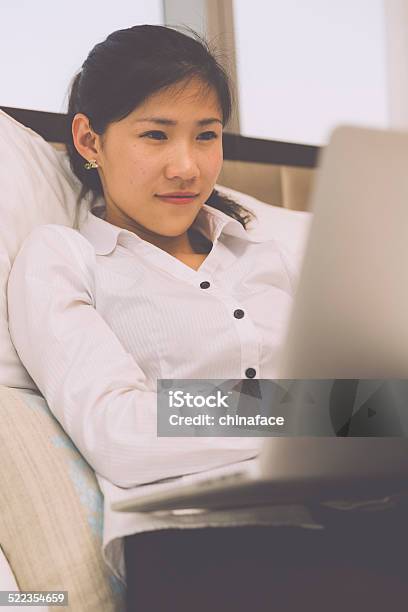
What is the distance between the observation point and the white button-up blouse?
0.63 meters

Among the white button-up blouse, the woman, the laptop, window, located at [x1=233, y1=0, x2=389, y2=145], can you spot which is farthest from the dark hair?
the laptop

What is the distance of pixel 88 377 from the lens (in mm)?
657

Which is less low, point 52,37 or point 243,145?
point 52,37

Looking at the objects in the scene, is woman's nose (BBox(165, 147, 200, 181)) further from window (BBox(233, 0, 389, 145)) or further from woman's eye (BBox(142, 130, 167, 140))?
window (BBox(233, 0, 389, 145))

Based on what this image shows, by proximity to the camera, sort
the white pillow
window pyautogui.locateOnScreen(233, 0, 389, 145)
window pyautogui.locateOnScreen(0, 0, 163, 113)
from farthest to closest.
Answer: window pyautogui.locateOnScreen(233, 0, 389, 145) < window pyautogui.locateOnScreen(0, 0, 163, 113) < the white pillow

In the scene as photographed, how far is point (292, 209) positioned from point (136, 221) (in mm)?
447

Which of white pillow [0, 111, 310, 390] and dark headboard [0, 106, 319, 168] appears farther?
dark headboard [0, 106, 319, 168]

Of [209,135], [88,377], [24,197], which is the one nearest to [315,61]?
[209,135]

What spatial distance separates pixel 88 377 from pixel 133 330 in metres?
0.09

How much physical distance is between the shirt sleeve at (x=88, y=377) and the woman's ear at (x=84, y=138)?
13 cm

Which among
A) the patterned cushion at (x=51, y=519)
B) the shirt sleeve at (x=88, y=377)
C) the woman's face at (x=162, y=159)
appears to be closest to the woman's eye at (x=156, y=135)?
the woman's face at (x=162, y=159)

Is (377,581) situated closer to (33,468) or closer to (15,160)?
(33,468)

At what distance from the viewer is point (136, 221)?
32.4 inches

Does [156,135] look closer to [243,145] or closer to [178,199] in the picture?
[178,199]
